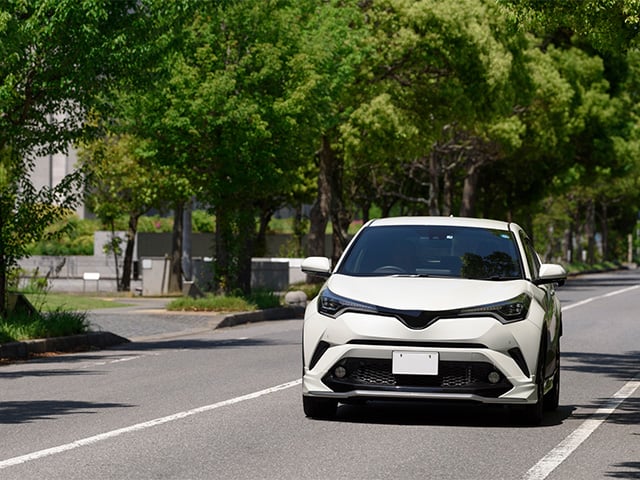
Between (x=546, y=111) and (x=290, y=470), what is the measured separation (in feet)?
150

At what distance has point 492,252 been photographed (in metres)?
12.8

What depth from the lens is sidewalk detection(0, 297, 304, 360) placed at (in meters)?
20.8

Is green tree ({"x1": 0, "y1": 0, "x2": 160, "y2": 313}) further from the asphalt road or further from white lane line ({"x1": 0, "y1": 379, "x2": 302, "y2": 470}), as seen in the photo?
white lane line ({"x1": 0, "y1": 379, "x2": 302, "y2": 470})

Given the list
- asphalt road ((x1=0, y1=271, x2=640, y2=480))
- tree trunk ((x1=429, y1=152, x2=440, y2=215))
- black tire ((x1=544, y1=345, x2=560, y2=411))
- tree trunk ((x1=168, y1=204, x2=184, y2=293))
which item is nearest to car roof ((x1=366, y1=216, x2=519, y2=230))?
black tire ((x1=544, y1=345, x2=560, y2=411))

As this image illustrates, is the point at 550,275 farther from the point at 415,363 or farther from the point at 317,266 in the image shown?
the point at 317,266

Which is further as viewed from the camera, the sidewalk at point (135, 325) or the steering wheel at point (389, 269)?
the sidewalk at point (135, 325)

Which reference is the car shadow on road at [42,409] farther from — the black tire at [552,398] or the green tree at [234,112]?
the green tree at [234,112]

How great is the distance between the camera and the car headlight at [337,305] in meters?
11.6

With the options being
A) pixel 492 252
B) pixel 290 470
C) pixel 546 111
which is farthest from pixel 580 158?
pixel 290 470

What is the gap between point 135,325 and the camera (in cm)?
2770

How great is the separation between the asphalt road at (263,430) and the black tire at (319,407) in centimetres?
15

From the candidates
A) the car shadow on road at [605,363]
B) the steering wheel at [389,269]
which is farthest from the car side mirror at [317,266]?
the car shadow on road at [605,363]

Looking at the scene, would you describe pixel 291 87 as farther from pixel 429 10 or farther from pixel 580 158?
pixel 580 158

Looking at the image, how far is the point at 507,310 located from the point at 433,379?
0.82 metres
